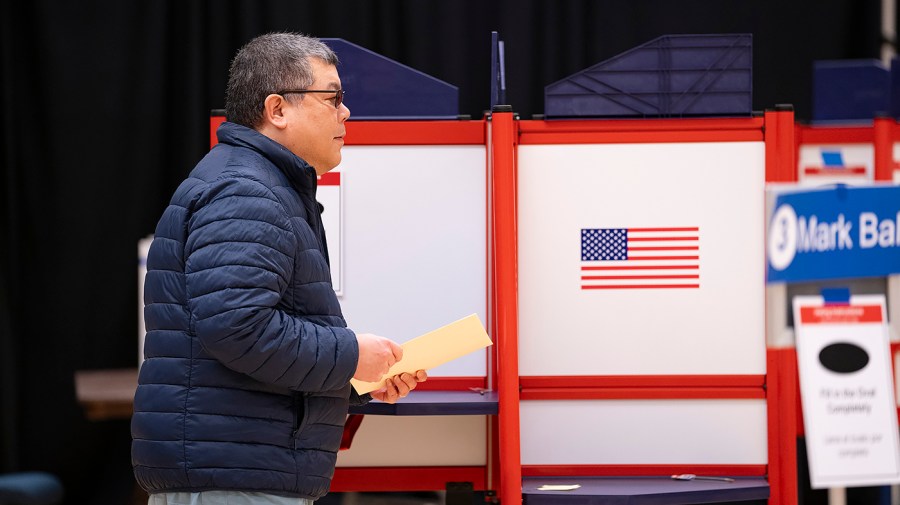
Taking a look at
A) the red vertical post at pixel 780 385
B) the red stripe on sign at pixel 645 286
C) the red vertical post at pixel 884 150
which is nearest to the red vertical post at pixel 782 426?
the red vertical post at pixel 780 385

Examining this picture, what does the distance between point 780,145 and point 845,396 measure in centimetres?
212

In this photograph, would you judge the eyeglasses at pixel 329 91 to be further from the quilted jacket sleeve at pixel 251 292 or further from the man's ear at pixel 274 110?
the quilted jacket sleeve at pixel 251 292

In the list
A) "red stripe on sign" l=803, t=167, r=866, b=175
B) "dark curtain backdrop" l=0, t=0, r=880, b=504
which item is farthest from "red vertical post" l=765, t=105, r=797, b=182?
"dark curtain backdrop" l=0, t=0, r=880, b=504

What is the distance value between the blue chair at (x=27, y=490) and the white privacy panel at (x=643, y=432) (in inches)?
67.2

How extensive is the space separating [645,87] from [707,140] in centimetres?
27

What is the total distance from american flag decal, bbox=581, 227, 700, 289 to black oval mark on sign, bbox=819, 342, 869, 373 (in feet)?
6.40

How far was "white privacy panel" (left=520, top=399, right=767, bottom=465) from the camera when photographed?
132 inches

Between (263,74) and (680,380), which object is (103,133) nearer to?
(263,74)

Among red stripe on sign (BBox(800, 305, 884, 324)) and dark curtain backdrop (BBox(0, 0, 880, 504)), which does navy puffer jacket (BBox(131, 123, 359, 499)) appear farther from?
dark curtain backdrop (BBox(0, 0, 880, 504))

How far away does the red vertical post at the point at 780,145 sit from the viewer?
10.9 ft

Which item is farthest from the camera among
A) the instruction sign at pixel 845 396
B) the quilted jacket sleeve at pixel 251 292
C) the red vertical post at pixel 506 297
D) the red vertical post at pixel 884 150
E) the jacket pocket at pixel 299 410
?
the red vertical post at pixel 884 150

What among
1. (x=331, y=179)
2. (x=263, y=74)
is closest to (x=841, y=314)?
(x=263, y=74)

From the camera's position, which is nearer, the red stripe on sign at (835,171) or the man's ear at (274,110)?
the man's ear at (274,110)

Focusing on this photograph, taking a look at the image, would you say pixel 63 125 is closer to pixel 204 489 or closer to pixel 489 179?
pixel 489 179
